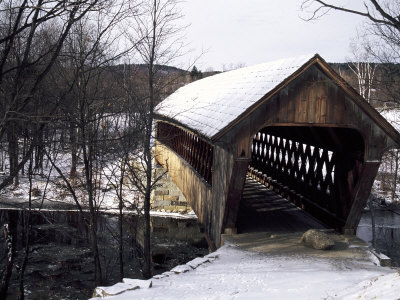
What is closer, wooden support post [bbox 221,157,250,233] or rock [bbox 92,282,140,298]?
rock [bbox 92,282,140,298]

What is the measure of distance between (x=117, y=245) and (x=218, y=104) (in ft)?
24.8

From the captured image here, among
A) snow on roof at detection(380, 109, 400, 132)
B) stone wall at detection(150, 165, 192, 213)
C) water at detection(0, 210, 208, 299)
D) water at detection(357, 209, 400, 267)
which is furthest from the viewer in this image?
stone wall at detection(150, 165, 192, 213)

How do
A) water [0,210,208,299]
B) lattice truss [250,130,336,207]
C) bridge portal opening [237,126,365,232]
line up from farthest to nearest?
water [0,210,208,299] < lattice truss [250,130,336,207] < bridge portal opening [237,126,365,232]

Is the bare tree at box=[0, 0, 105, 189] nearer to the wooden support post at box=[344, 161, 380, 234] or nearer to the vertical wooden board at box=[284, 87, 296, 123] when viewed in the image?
the vertical wooden board at box=[284, 87, 296, 123]

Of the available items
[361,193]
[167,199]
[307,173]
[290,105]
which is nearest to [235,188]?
[290,105]

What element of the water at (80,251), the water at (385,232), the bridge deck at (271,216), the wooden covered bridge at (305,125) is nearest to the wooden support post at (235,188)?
the wooden covered bridge at (305,125)

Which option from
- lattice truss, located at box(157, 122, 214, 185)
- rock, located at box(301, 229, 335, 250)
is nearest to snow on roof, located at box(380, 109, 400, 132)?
lattice truss, located at box(157, 122, 214, 185)

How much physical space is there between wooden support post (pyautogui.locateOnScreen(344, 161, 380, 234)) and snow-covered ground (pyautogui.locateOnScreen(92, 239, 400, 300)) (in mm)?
1261

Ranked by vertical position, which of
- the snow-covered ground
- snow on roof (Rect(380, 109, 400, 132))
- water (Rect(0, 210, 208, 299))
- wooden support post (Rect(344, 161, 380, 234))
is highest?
snow on roof (Rect(380, 109, 400, 132))

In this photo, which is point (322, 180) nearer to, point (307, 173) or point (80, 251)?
point (307, 173)

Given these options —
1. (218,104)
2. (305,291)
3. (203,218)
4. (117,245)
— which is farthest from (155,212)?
(305,291)

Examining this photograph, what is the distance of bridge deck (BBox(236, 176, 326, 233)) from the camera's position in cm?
838

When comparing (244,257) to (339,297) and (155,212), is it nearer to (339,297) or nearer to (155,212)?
(339,297)

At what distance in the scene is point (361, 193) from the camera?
762 centimetres
